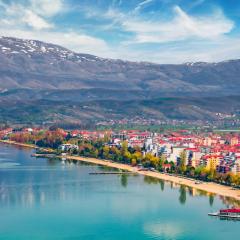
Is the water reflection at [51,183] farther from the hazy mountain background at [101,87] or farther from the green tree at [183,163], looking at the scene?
the hazy mountain background at [101,87]

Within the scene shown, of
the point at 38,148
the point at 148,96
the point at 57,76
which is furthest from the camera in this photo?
the point at 57,76

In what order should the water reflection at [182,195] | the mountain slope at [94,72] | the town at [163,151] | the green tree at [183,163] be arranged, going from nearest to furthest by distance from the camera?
the water reflection at [182,195] < the town at [163,151] < the green tree at [183,163] < the mountain slope at [94,72]

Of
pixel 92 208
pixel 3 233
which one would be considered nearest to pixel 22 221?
pixel 3 233

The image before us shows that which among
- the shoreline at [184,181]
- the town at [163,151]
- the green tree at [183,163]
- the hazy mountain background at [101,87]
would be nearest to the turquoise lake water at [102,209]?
the shoreline at [184,181]

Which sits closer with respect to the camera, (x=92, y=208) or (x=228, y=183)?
(x=92, y=208)

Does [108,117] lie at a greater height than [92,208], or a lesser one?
greater

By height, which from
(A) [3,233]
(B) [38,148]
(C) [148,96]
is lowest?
(A) [3,233]

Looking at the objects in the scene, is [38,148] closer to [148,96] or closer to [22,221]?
[22,221]
